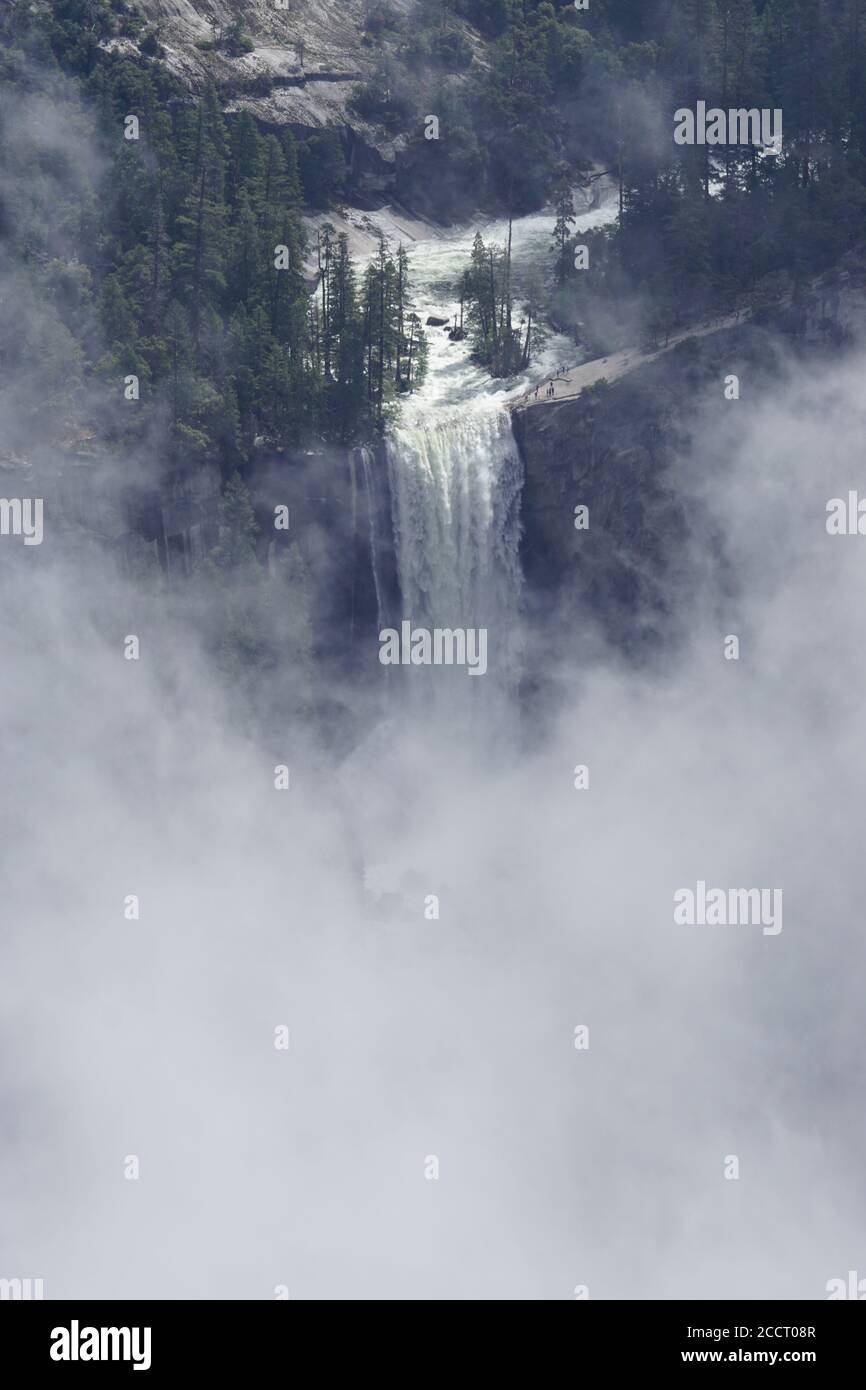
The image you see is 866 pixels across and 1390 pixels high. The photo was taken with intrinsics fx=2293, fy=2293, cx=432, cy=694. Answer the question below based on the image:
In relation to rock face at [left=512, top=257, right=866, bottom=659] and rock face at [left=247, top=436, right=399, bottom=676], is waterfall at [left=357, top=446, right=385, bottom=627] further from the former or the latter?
rock face at [left=512, top=257, right=866, bottom=659]

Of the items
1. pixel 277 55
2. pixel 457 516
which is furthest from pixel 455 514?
pixel 277 55

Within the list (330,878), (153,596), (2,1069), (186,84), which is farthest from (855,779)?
(186,84)

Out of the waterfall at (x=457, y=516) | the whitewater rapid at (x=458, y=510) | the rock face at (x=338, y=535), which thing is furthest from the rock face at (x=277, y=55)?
the rock face at (x=338, y=535)

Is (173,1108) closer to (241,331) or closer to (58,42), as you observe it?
(241,331)

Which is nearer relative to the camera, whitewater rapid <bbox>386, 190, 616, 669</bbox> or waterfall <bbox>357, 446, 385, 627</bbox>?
waterfall <bbox>357, 446, 385, 627</bbox>

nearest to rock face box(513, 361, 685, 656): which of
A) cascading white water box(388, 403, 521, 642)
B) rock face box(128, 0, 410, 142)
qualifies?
cascading white water box(388, 403, 521, 642)

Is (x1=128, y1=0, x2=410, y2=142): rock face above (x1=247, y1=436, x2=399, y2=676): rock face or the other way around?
above

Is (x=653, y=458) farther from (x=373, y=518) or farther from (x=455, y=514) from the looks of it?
(x=373, y=518)

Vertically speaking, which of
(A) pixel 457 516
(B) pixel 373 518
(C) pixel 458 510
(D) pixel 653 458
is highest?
(D) pixel 653 458
